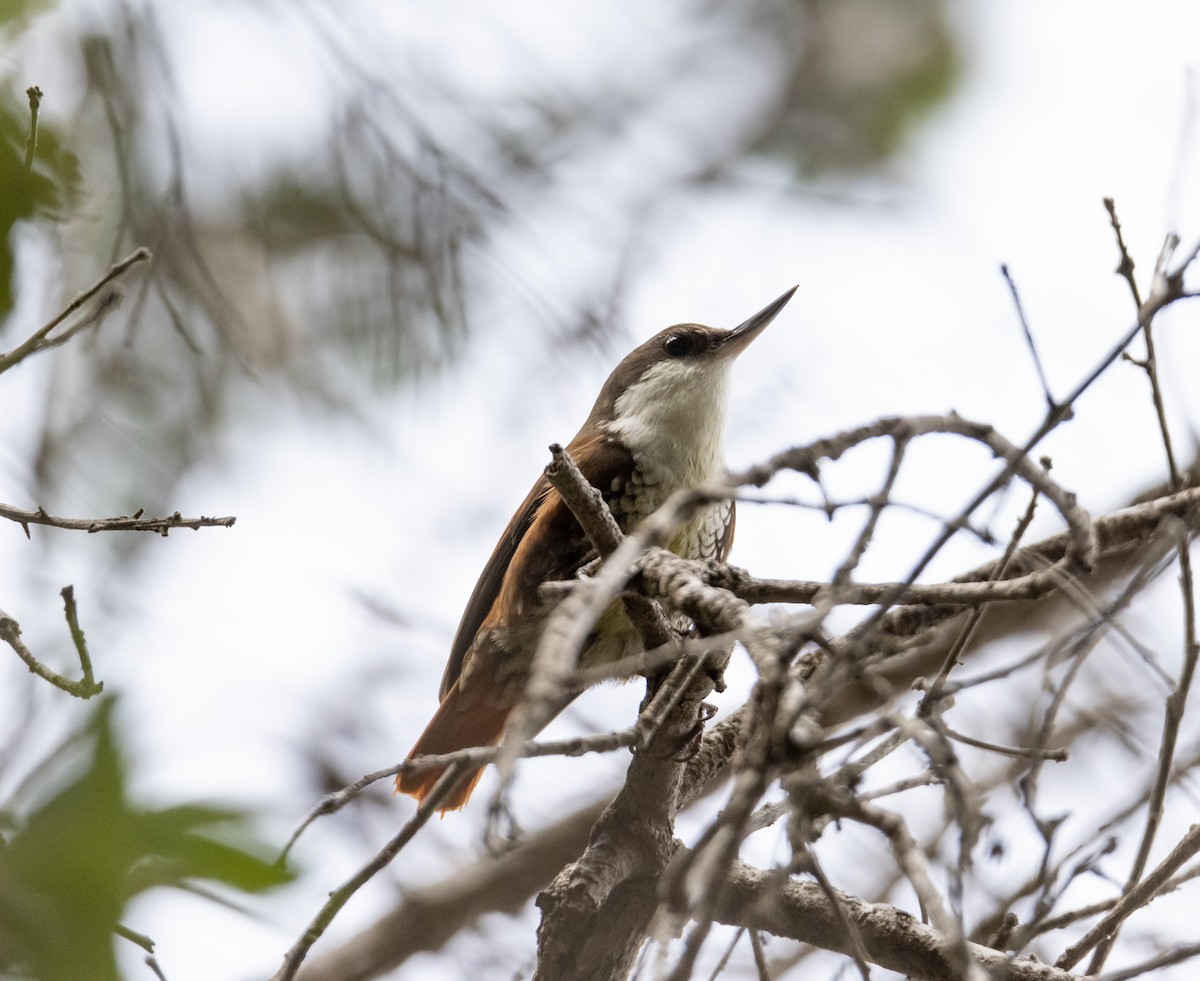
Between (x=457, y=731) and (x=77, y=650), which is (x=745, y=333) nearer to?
(x=457, y=731)

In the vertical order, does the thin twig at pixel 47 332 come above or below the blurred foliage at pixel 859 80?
below

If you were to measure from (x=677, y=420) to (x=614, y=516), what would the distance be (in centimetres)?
51

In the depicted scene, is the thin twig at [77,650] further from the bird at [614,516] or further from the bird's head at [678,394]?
the bird's head at [678,394]

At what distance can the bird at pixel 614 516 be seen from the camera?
11.2 feet

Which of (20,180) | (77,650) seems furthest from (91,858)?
(20,180)

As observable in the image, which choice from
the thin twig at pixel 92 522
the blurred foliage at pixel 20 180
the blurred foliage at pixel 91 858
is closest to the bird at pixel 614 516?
the thin twig at pixel 92 522

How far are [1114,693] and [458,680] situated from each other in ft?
9.00

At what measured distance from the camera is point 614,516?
11.9 feet

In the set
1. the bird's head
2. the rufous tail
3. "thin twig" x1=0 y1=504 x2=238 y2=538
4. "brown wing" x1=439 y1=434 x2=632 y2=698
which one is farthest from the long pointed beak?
"thin twig" x1=0 y1=504 x2=238 y2=538

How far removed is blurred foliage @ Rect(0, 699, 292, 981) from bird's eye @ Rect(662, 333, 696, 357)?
2977mm

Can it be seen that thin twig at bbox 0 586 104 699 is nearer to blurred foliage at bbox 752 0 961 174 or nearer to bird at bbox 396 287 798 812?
bird at bbox 396 287 798 812

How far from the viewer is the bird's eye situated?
14.2 feet

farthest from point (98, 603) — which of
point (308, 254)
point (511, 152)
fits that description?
point (511, 152)

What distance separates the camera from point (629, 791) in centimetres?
261
